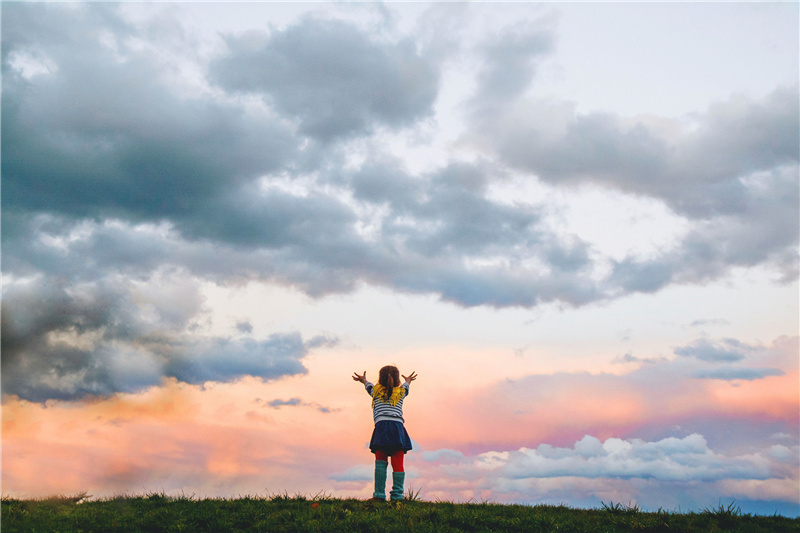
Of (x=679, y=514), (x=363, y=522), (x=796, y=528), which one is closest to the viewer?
(x=363, y=522)

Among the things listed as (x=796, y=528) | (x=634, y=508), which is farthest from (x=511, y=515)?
(x=796, y=528)

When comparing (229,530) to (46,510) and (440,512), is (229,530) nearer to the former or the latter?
(440,512)

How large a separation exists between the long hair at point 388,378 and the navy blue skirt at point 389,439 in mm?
857

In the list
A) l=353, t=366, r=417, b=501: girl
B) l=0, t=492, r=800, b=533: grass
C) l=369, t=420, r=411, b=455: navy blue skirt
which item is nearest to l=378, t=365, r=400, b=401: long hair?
l=353, t=366, r=417, b=501: girl

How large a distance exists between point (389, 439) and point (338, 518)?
3.81m

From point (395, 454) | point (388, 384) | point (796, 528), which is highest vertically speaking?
point (388, 384)

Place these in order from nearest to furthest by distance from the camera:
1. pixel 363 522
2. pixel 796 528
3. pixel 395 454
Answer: pixel 363 522 → pixel 796 528 → pixel 395 454

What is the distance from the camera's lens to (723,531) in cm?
1191

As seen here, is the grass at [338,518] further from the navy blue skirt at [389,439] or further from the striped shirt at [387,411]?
the striped shirt at [387,411]

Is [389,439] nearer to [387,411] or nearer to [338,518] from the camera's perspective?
[387,411]

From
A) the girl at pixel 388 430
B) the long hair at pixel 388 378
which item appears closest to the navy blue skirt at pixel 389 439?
the girl at pixel 388 430

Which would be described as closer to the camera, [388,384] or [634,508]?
[634,508]

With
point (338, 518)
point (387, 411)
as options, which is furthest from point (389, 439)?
point (338, 518)

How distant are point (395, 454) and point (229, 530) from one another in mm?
5404
